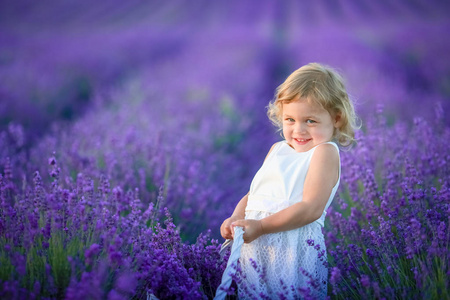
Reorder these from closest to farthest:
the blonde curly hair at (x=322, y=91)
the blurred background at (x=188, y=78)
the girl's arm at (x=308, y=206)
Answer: the girl's arm at (x=308, y=206) → the blonde curly hair at (x=322, y=91) → the blurred background at (x=188, y=78)

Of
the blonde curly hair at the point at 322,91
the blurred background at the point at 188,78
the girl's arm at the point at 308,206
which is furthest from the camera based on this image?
the blurred background at the point at 188,78

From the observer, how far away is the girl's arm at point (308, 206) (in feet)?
5.39

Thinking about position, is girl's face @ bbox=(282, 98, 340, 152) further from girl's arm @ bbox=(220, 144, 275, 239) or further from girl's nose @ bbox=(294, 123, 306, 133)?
girl's arm @ bbox=(220, 144, 275, 239)

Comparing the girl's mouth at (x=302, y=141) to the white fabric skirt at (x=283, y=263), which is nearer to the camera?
the white fabric skirt at (x=283, y=263)

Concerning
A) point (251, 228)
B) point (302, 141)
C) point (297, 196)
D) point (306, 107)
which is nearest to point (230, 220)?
point (251, 228)

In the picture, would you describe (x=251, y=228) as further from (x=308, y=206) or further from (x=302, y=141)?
(x=302, y=141)

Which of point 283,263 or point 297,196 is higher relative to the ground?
point 297,196

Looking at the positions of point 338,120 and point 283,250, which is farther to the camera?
point 338,120

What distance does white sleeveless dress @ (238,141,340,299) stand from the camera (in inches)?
67.6

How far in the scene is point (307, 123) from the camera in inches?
70.5

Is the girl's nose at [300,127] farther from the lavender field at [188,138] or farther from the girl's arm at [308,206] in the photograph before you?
the lavender field at [188,138]

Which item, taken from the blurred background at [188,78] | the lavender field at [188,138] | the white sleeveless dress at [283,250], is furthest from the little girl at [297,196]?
the blurred background at [188,78]

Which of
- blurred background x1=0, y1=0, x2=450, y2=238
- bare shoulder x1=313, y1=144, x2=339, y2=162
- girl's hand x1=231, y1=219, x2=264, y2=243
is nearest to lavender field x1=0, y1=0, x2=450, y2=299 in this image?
blurred background x1=0, y1=0, x2=450, y2=238

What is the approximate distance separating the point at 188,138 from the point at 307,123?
239 centimetres
